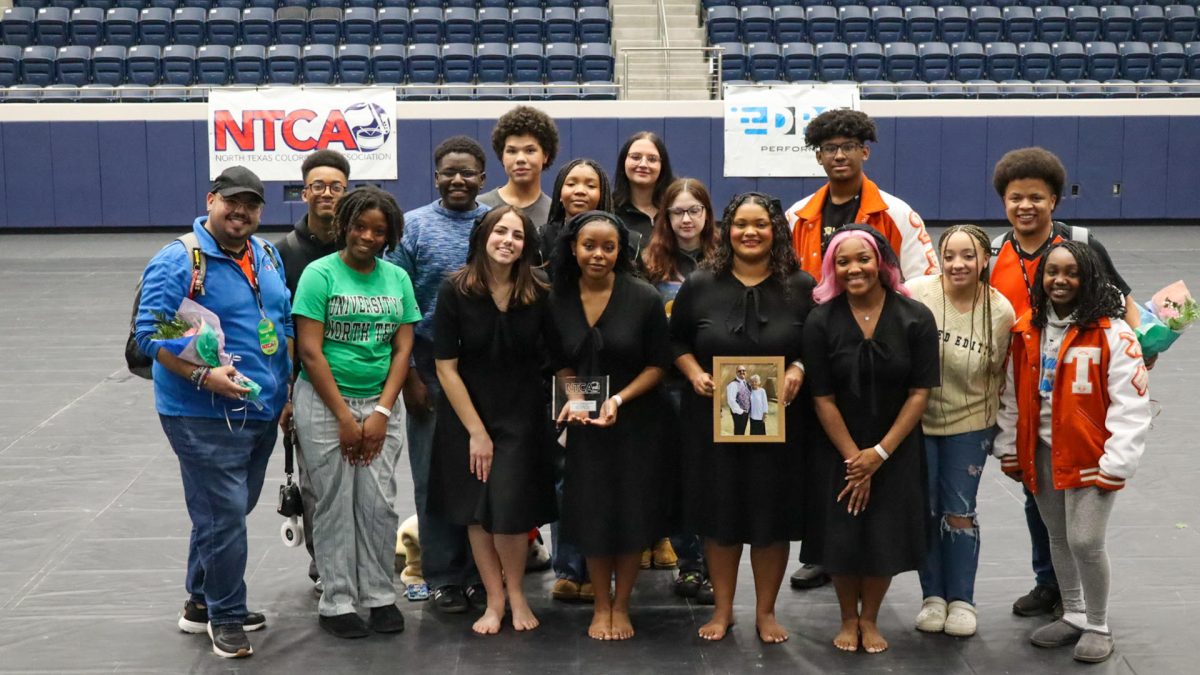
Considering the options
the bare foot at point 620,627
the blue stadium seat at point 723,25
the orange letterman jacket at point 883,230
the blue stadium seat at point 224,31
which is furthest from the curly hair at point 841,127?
the blue stadium seat at point 224,31

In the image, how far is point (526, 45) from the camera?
19.6 m

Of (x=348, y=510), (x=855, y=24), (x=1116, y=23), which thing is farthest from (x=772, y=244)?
(x=1116, y=23)

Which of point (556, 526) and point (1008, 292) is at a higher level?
point (1008, 292)

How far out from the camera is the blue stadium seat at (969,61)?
2002 centimetres

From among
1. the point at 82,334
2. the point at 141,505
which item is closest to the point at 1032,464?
the point at 141,505

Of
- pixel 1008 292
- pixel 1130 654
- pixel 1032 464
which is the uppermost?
pixel 1008 292

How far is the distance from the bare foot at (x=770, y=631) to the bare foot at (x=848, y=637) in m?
0.20

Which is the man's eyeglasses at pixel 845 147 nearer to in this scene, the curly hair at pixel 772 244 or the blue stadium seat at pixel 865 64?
the curly hair at pixel 772 244

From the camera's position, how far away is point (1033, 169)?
199 inches

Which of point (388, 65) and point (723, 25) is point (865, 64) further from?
point (388, 65)

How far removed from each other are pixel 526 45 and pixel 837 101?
4.64 m

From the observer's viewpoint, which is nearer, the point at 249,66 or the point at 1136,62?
the point at 249,66

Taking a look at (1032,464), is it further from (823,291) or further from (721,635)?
(721,635)

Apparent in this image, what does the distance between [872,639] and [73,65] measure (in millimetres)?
17714
